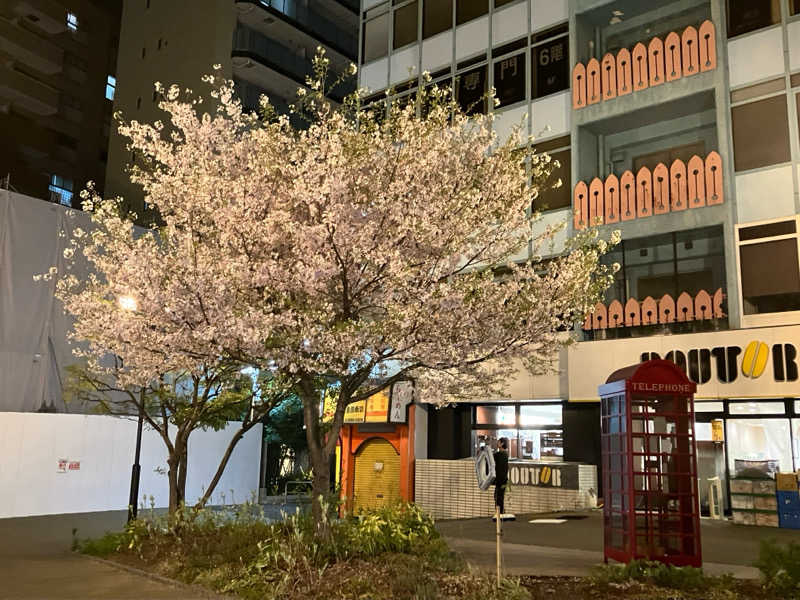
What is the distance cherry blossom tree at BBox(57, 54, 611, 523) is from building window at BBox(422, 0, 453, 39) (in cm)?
1498

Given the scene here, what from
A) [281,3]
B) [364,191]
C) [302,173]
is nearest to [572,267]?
[364,191]

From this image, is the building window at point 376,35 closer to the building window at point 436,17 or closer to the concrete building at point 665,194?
the building window at point 436,17

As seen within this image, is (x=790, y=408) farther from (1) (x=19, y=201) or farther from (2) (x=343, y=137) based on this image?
(1) (x=19, y=201)

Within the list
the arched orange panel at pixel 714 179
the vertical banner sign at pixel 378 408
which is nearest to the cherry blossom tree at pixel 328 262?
the arched orange panel at pixel 714 179

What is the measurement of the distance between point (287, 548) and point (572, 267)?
6.57 meters

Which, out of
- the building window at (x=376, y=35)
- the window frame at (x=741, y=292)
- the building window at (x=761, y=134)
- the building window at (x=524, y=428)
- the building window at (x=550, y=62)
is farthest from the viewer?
the building window at (x=376, y=35)

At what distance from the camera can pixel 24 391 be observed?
2775cm

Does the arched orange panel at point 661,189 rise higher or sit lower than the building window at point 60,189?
lower

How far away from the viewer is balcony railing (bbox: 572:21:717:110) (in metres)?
19.8

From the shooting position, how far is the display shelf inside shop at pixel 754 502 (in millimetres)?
16234

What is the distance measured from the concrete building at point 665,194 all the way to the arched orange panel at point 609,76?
39 millimetres

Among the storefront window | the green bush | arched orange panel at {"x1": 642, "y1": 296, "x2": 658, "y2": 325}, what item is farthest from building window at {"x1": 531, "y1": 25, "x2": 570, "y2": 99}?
the green bush

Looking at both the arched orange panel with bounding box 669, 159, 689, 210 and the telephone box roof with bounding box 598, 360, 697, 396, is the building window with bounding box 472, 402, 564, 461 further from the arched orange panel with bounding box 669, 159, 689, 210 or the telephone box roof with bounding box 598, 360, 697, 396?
the telephone box roof with bounding box 598, 360, 697, 396

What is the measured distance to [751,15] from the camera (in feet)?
63.0
